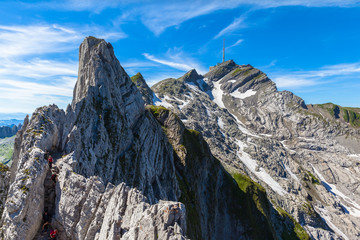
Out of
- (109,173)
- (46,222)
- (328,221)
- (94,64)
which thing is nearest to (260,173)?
(328,221)

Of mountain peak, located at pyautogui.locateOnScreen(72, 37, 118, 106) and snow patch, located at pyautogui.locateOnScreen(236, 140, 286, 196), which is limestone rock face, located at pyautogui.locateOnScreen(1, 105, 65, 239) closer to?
mountain peak, located at pyautogui.locateOnScreen(72, 37, 118, 106)

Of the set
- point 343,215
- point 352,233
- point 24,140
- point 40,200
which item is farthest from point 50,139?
point 343,215

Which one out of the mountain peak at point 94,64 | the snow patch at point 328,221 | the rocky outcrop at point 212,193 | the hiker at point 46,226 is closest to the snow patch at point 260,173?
the snow patch at point 328,221

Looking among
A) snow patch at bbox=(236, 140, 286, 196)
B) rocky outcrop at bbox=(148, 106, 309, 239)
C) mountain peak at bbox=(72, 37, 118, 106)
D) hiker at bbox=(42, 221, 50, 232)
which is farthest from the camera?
snow patch at bbox=(236, 140, 286, 196)

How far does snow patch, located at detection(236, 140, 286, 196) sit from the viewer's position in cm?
15880

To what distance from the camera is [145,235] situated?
13523mm

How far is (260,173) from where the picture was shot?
172875 millimetres

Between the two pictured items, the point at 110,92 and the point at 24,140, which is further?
the point at 110,92

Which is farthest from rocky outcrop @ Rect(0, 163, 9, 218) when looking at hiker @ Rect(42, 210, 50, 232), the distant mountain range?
hiker @ Rect(42, 210, 50, 232)

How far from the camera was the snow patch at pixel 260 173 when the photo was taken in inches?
6252

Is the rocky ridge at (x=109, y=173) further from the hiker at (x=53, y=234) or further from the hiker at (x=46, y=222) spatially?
the hiker at (x=53, y=234)

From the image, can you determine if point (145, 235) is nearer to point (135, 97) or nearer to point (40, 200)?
point (40, 200)

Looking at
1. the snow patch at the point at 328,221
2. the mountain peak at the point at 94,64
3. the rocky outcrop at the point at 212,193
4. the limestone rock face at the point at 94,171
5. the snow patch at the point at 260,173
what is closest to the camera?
the limestone rock face at the point at 94,171

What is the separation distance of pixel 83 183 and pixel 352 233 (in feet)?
650
